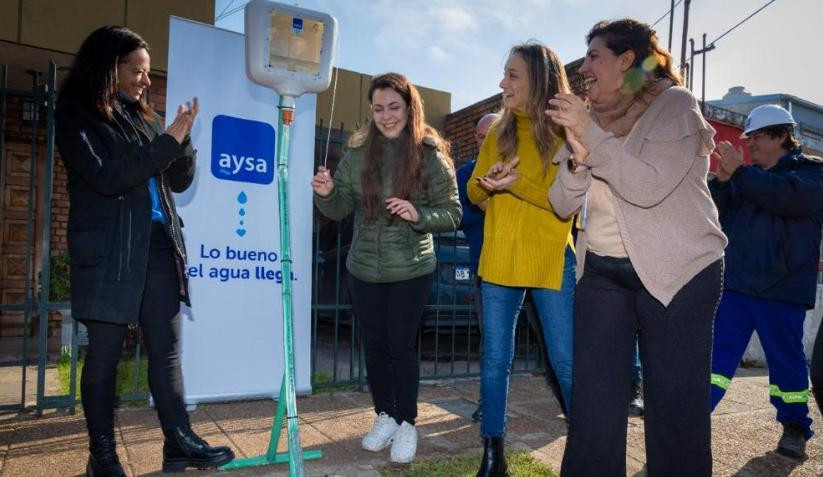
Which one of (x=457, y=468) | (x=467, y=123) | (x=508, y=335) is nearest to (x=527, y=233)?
(x=508, y=335)

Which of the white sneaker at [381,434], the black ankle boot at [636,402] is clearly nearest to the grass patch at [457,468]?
the white sneaker at [381,434]

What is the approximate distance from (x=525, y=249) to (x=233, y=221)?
6.90 ft

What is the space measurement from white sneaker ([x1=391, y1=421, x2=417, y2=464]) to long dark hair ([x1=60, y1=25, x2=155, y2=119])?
200 cm

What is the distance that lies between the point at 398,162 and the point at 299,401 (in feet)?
6.90

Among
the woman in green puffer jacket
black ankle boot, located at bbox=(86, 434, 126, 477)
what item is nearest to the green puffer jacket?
the woman in green puffer jacket

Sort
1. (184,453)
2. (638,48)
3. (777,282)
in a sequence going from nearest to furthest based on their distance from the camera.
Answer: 1. (638,48)
2. (184,453)
3. (777,282)

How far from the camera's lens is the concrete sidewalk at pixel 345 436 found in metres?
2.87

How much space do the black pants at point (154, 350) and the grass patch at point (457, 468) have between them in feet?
3.45

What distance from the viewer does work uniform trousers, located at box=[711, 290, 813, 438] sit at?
130 inches

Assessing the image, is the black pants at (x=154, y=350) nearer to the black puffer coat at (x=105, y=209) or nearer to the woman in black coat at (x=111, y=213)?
the woman in black coat at (x=111, y=213)

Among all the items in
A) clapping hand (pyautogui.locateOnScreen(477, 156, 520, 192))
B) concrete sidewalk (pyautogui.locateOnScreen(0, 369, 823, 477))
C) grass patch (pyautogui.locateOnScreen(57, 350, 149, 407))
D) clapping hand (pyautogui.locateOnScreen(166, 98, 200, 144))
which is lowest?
concrete sidewalk (pyautogui.locateOnScreen(0, 369, 823, 477))

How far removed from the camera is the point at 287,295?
2371 mm

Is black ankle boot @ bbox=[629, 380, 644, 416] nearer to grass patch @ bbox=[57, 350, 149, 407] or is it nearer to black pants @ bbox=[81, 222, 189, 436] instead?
black pants @ bbox=[81, 222, 189, 436]

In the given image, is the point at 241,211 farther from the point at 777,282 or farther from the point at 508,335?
the point at 777,282
